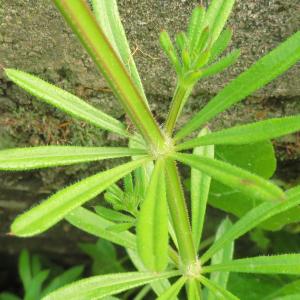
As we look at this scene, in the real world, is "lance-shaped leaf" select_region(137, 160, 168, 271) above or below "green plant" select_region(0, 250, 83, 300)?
below

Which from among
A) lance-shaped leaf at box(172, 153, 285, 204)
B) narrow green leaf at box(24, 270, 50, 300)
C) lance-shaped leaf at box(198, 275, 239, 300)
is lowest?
lance-shaped leaf at box(198, 275, 239, 300)

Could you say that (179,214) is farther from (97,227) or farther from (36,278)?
(36,278)

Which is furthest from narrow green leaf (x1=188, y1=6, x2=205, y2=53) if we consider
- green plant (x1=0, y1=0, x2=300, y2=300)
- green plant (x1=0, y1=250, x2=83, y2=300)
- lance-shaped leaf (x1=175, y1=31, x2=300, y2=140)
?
green plant (x1=0, y1=250, x2=83, y2=300)

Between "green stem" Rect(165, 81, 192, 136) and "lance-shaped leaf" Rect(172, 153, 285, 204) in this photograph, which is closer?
"lance-shaped leaf" Rect(172, 153, 285, 204)

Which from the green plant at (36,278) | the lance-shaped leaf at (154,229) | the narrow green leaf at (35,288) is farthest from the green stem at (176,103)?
A: the narrow green leaf at (35,288)

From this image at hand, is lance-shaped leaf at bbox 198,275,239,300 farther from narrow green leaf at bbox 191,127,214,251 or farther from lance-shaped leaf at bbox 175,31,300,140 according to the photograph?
lance-shaped leaf at bbox 175,31,300,140

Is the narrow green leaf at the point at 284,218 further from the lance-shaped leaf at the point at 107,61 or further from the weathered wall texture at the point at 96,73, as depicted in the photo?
the lance-shaped leaf at the point at 107,61

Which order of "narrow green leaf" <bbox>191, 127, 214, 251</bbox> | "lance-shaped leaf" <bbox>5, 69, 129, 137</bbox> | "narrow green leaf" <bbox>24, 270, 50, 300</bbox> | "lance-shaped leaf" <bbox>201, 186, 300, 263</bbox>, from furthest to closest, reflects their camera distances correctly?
1. "narrow green leaf" <bbox>24, 270, 50, 300</bbox>
2. "narrow green leaf" <bbox>191, 127, 214, 251</bbox>
3. "lance-shaped leaf" <bbox>201, 186, 300, 263</bbox>
4. "lance-shaped leaf" <bbox>5, 69, 129, 137</bbox>

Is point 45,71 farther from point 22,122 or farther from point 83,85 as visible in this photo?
point 22,122
